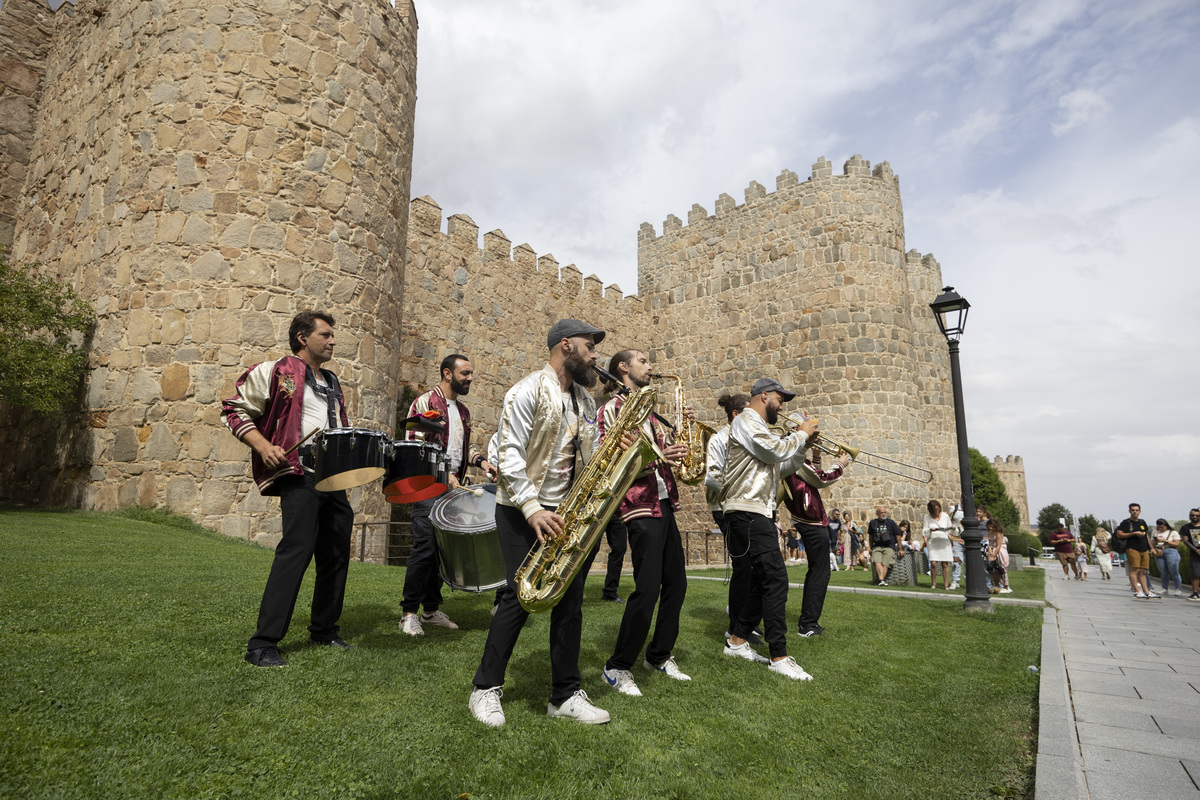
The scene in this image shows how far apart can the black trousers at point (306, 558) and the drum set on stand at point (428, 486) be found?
199mm

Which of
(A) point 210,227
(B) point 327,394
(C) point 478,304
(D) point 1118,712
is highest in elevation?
(C) point 478,304

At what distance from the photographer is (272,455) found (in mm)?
3799

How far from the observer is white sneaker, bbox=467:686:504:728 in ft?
10.4

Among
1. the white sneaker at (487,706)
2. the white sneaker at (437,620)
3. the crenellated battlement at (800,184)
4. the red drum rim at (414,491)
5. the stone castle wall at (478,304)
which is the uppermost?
the crenellated battlement at (800,184)

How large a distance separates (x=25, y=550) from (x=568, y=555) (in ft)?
17.3

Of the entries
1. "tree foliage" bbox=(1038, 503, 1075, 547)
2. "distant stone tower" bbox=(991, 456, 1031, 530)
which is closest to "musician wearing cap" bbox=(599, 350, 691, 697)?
"distant stone tower" bbox=(991, 456, 1031, 530)

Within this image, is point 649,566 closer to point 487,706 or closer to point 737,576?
point 487,706

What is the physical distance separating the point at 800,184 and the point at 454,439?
664 inches

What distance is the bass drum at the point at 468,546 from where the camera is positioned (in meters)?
4.74

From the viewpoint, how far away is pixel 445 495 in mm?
4988

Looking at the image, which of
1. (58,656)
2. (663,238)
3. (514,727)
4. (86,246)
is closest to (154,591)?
(58,656)

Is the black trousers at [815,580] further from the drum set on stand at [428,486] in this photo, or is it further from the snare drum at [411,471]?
the snare drum at [411,471]

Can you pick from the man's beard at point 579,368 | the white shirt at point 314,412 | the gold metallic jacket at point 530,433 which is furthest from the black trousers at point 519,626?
the white shirt at point 314,412

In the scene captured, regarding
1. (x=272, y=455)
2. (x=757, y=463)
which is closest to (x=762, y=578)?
(x=757, y=463)
